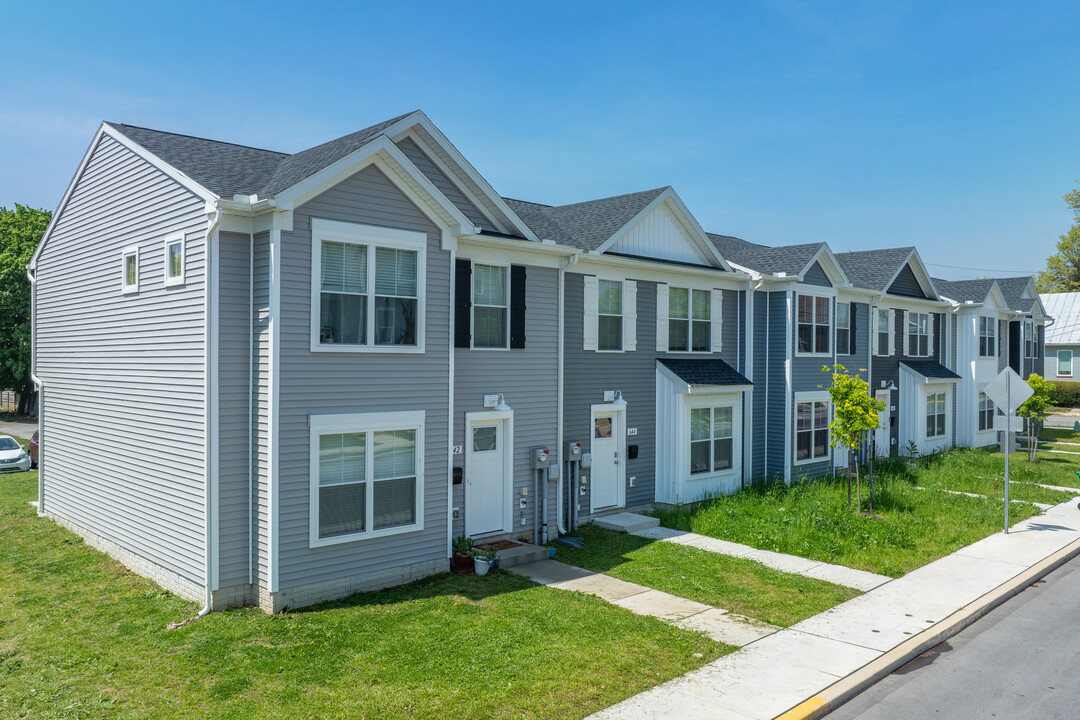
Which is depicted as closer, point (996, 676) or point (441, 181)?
point (996, 676)

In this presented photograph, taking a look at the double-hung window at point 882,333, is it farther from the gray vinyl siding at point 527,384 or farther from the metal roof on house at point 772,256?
the gray vinyl siding at point 527,384

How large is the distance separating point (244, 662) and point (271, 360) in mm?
3632

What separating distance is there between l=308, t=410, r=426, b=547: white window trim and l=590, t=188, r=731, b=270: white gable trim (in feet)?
19.3

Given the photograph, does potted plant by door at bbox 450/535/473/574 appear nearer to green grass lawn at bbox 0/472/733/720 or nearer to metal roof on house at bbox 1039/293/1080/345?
green grass lawn at bbox 0/472/733/720

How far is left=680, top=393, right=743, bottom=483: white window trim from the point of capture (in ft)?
53.5

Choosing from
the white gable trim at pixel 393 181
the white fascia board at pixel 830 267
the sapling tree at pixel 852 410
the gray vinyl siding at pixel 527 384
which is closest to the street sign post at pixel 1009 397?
the sapling tree at pixel 852 410

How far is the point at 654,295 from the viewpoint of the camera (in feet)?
53.3

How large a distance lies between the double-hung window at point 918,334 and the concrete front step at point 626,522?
577 inches

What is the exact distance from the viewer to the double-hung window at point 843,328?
67.1 ft

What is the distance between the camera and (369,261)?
10.3 metres

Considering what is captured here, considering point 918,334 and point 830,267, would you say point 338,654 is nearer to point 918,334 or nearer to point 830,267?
point 830,267

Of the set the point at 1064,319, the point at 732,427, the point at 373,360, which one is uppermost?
the point at 1064,319

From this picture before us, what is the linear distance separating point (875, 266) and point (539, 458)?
1616cm

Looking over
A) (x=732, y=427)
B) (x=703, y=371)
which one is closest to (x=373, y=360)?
(x=703, y=371)
